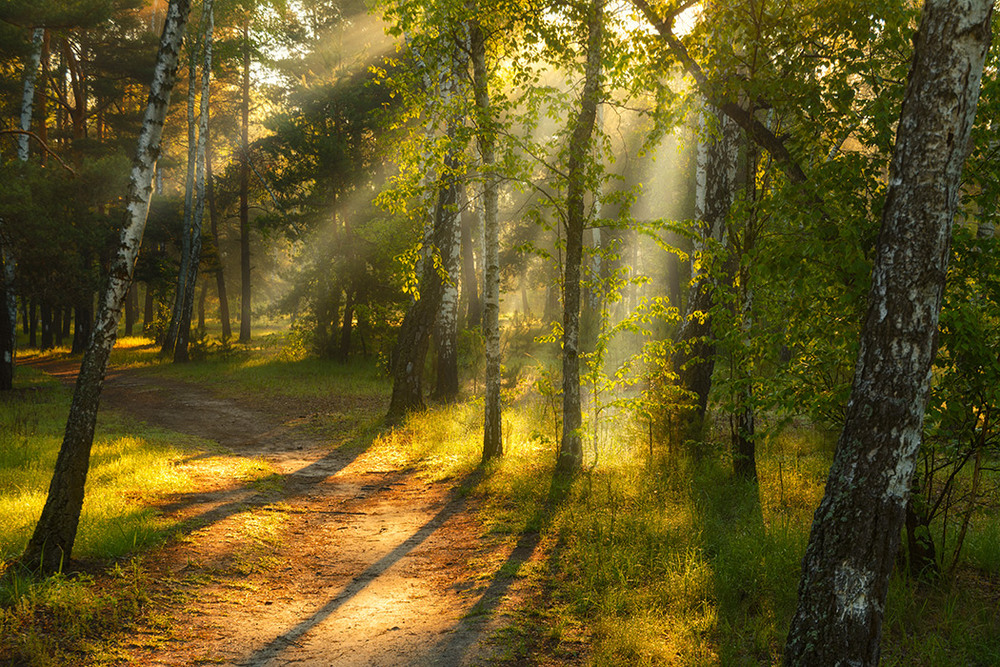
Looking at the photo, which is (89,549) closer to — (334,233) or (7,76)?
(334,233)

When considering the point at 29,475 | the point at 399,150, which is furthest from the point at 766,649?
the point at 29,475

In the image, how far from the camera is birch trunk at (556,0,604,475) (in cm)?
712

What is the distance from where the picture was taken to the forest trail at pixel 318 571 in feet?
13.6

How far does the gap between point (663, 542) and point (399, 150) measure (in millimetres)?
5631

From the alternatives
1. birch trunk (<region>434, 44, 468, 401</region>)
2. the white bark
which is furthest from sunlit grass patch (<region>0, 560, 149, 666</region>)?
the white bark

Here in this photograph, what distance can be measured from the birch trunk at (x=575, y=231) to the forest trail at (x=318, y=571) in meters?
1.58

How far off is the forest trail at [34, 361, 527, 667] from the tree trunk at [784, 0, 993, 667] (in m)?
2.22

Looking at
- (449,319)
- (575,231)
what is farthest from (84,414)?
(449,319)

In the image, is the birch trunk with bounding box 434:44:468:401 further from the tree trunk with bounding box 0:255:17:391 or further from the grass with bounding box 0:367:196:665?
the tree trunk with bounding box 0:255:17:391

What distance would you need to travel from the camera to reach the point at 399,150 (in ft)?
25.7

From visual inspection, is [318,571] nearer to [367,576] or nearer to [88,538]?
[367,576]

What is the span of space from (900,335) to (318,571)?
Answer: 5.05 meters

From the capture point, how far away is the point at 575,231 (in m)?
7.54

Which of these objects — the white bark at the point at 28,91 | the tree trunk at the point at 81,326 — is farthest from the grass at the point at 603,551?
the tree trunk at the point at 81,326
